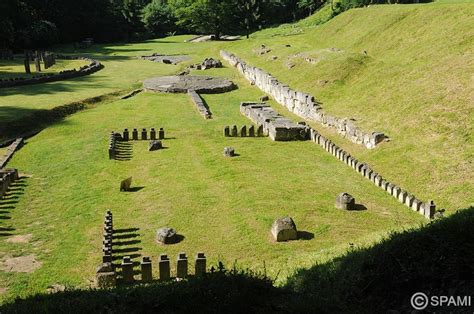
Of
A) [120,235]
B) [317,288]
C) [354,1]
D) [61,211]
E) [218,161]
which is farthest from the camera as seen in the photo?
[354,1]

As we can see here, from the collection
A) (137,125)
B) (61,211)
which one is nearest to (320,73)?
(137,125)

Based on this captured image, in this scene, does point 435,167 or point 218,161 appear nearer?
point 435,167

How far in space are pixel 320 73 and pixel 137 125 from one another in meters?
12.9

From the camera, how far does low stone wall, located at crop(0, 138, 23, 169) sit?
23109 millimetres

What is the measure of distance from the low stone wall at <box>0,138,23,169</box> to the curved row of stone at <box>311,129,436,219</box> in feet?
47.5

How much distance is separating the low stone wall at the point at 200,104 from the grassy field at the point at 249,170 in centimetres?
46

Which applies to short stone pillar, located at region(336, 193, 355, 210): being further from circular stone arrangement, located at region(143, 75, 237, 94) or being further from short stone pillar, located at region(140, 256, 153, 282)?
circular stone arrangement, located at region(143, 75, 237, 94)

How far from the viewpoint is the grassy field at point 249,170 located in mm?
14805

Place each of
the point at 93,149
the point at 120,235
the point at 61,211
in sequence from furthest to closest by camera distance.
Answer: the point at 93,149 < the point at 61,211 < the point at 120,235

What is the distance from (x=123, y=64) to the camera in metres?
56.8

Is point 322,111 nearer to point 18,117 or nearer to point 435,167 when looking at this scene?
point 435,167

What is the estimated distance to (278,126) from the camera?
2634 cm

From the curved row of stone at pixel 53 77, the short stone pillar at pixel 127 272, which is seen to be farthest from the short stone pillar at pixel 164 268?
the curved row of stone at pixel 53 77

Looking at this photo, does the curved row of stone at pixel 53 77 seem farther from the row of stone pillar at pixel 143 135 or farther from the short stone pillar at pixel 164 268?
the short stone pillar at pixel 164 268
